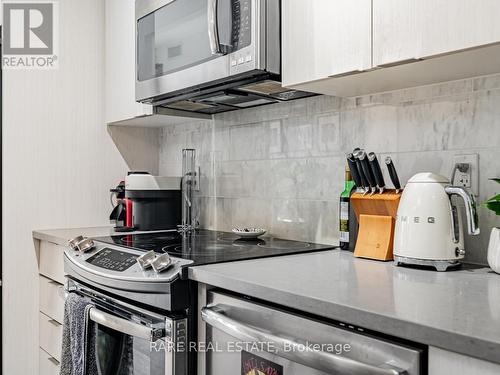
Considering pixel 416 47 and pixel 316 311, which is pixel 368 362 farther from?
pixel 416 47

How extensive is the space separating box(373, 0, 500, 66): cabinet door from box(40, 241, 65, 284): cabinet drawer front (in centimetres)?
154

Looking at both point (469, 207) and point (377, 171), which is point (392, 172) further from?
point (469, 207)

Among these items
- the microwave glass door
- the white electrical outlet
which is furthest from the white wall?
the white electrical outlet

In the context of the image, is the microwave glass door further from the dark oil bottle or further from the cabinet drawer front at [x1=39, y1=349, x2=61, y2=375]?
the cabinet drawer front at [x1=39, y1=349, x2=61, y2=375]

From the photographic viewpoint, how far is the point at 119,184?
96.3 inches

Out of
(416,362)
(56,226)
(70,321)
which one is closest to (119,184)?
(56,226)

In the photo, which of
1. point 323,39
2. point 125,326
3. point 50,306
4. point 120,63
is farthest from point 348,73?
point 50,306

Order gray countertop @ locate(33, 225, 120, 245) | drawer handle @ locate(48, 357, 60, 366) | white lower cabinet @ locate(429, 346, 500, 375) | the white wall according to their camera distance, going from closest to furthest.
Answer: white lower cabinet @ locate(429, 346, 500, 375) → gray countertop @ locate(33, 225, 120, 245) → drawer handle @ locate(48, 357, 60, 366) → the white wall

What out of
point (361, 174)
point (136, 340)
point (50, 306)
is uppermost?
point (361, 174)

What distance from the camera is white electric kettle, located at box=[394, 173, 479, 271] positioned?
117 centimetres

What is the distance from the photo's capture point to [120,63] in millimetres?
2297

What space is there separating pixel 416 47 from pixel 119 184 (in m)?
1.77

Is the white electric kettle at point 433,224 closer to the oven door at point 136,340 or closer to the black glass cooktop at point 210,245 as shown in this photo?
the black glass cooktop at point 210,245

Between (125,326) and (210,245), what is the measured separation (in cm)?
42
